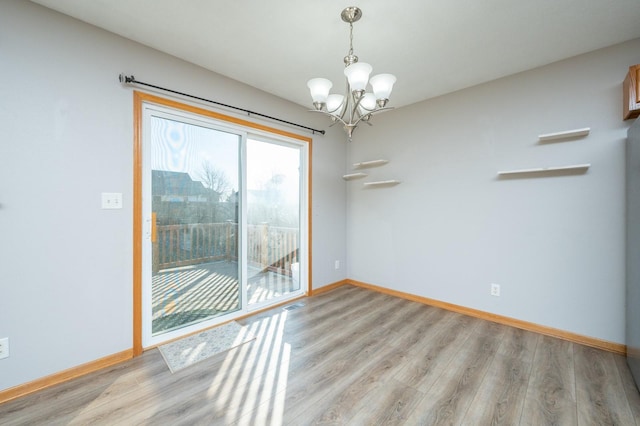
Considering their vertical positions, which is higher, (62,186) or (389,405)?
(62,186)

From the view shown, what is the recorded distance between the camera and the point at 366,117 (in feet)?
6.55

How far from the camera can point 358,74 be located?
5.25ft

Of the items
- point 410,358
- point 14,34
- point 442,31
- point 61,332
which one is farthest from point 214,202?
point 442,31

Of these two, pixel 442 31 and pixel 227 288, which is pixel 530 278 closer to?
pixel 442 31

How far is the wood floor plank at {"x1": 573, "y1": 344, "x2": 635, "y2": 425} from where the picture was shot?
1551mm

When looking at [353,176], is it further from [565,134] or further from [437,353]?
[437,353]

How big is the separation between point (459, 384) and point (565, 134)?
235 cm

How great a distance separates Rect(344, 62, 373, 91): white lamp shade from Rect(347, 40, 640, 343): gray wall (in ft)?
6.67

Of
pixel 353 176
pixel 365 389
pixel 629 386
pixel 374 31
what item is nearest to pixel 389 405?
pixel 365 389

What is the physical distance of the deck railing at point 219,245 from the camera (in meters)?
2.43

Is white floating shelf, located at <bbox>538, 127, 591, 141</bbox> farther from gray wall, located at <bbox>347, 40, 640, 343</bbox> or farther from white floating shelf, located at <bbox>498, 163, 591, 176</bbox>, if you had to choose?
white floating shelf, located at <bbox>498, 163, 591, 176</bbox>

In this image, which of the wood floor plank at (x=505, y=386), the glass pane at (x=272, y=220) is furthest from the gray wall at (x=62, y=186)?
the wood floor plank at (x=505, y=386)

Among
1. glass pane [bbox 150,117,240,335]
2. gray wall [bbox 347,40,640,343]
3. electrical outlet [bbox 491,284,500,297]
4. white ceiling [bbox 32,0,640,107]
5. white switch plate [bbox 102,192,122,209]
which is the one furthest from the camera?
electrical outlet [bbox 491,284,500,297]

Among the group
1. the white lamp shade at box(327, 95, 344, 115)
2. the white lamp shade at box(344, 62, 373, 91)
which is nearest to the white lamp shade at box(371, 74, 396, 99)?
the white lamp shade at box(344, 62, 373, 91)
